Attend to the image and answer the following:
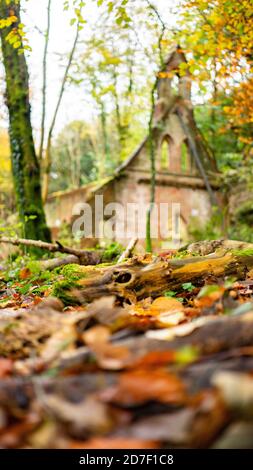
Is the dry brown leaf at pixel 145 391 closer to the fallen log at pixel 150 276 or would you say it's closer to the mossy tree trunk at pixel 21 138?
the fallen log at pixel 150 276

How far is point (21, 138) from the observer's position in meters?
10.1

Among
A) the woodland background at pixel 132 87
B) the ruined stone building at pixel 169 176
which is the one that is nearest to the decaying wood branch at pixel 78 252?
the woodland background at pixel 132 87

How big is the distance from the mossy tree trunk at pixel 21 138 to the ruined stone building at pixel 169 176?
7754 mm

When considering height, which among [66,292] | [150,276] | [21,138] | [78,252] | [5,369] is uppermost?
[21,138]

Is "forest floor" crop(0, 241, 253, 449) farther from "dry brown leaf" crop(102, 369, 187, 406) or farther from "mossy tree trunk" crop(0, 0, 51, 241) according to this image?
"mossy tree trunk" crop(0, 0, 51, 241)

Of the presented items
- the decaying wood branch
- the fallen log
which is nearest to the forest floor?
the fallen log

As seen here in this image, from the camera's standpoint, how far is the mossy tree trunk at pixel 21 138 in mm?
9953

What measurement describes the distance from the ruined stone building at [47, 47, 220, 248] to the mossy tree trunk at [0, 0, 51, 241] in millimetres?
7754

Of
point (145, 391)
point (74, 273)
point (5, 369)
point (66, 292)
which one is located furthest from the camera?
point (74, 273)

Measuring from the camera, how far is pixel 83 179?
36.4m

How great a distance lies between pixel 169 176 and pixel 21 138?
10.4m

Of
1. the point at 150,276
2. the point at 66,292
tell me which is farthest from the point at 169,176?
the point at 66,292

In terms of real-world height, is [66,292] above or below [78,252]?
above

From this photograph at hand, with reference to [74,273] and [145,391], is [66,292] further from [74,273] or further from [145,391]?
[145,391]
